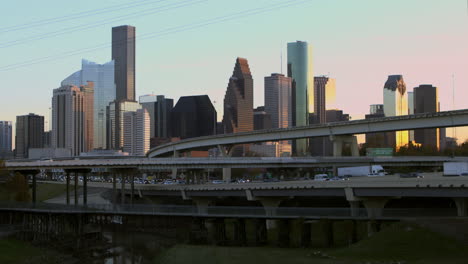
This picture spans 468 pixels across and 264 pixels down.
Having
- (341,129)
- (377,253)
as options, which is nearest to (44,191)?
(341,129)

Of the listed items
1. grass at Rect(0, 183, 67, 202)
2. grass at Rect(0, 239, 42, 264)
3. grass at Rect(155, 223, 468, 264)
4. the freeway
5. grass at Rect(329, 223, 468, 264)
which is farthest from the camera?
grass at Rect(0, 183, 67, 202)

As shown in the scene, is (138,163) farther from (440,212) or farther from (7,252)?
(440,212)

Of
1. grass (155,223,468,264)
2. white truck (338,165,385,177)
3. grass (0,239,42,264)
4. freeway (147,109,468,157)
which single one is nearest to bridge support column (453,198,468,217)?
grass (155,223,468,264)

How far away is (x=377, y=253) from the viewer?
48.8 m

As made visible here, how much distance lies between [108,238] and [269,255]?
31.7 m

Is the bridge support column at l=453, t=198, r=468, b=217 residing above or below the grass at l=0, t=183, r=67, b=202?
above

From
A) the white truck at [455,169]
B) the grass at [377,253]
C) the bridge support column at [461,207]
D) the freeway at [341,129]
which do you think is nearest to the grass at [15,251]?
the grass at [377,253]

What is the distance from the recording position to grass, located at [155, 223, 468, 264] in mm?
46750

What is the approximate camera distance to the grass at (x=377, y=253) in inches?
1841

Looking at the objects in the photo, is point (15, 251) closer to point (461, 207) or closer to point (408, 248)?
point (408, 248)

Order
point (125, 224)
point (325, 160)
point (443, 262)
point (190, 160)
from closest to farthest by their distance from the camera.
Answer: point (443, 262) < point (125, 224) < point (190, 160) < point (325, 160)

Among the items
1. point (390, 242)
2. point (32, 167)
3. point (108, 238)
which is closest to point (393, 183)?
point (390, 242)

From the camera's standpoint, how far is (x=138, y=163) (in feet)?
305

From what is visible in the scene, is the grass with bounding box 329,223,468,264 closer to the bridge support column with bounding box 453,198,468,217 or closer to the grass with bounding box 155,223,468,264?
the grass with bounding box 155,223,468,264
